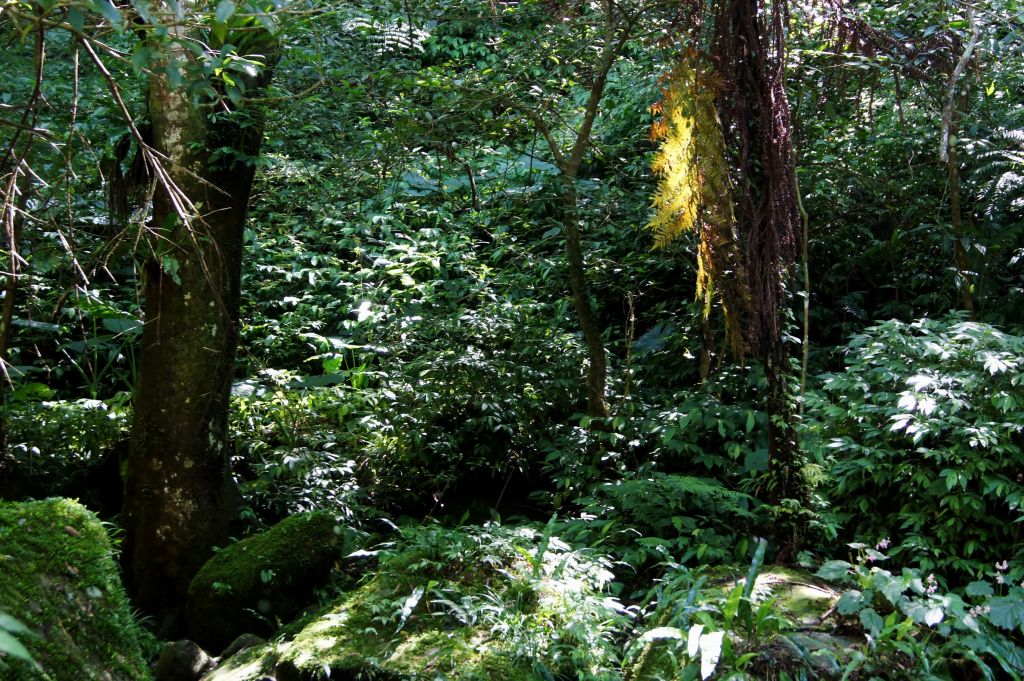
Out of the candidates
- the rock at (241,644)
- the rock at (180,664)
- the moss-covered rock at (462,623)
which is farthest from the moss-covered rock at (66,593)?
the rock at (241,644)

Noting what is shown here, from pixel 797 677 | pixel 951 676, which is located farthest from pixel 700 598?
pixel 951 676

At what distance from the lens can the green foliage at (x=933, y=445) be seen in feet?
12.7

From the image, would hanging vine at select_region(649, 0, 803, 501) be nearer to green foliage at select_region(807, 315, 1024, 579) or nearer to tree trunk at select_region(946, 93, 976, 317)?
green foliage at select_region(807, 315, 1024, 579)

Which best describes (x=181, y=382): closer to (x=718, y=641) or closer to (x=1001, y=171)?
(x=718, y=641)

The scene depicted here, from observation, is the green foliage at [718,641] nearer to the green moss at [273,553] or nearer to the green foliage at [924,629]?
the green foliage at [924,629]

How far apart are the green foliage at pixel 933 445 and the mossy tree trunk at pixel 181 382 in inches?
142

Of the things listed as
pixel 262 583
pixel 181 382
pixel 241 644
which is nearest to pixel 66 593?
pixel 241 644

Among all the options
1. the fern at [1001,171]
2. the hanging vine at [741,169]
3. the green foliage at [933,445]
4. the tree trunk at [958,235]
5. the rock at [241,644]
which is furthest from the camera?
the tree trunk at [958,235]

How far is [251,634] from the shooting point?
4359 mm

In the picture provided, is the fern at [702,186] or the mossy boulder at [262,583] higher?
the fern at [702,186]

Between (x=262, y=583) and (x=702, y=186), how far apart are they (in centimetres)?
310

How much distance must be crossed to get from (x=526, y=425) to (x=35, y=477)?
345cm

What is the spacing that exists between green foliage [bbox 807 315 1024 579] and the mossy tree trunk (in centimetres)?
361

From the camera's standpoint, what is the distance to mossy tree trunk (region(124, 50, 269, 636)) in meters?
4.91
